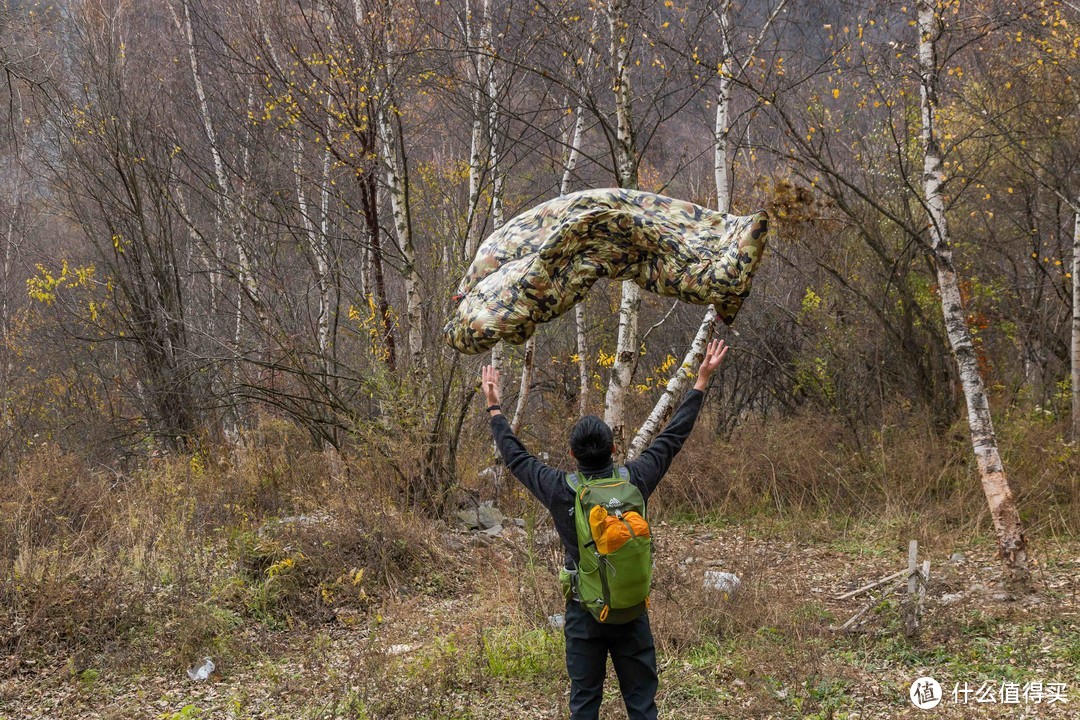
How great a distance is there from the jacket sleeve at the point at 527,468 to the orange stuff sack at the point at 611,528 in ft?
0.87

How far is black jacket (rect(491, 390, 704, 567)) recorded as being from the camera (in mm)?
3707

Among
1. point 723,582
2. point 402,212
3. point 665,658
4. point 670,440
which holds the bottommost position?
point 665,658

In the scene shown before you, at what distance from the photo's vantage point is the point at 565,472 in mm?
3869

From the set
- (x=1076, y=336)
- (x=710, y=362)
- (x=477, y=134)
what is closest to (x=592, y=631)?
(x=710, y=362)

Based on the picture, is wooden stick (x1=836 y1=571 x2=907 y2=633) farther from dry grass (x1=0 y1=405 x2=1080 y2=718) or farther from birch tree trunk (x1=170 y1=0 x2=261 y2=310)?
birch tree trunk (x1=170 y1=0 x2=261 y2=310)

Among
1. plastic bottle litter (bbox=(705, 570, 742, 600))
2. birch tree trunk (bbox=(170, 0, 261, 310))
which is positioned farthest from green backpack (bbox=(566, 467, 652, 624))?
birch tree trunk (bbox=(170, 0, 261, 310))

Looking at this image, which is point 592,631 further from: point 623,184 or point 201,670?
point 623,184

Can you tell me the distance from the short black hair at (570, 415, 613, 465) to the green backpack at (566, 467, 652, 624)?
111 millimetres

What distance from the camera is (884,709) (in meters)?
5.07

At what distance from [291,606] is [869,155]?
31.5 feet

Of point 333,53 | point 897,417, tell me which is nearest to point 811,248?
point 897,417

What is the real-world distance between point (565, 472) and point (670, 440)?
0.53 m

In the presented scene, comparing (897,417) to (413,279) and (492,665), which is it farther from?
(492,665)

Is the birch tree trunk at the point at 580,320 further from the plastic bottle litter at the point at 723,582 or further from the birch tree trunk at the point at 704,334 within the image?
the plastic bottle litter at the point at 723,582
